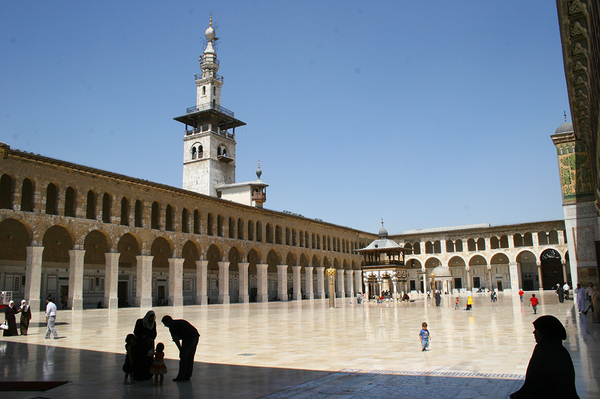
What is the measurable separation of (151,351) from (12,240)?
26044 mm

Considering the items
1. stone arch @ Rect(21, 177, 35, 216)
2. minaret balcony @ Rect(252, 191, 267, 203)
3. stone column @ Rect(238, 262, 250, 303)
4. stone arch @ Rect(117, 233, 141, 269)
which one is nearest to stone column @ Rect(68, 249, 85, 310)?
stone arch @ Rect(21, 177, 35, 216)

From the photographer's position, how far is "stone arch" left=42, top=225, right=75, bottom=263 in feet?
98.5

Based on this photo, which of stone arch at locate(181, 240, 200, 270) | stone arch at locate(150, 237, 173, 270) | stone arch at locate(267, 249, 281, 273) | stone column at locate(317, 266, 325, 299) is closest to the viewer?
stone arch at locate(150, 237, 173, 270)

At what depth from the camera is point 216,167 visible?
5284 cm

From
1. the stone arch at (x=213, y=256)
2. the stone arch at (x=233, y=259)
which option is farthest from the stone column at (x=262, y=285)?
the stone arch at (x=213, y=256)

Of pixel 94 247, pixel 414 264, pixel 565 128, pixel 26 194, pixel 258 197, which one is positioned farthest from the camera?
pixel 414 264

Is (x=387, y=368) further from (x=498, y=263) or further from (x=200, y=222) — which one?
(x=498, y=263)

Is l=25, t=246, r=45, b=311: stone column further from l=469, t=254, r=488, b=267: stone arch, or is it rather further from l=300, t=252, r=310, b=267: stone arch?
l=469, t=254, r=488, b=267: stone arch

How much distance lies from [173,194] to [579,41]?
27.7m

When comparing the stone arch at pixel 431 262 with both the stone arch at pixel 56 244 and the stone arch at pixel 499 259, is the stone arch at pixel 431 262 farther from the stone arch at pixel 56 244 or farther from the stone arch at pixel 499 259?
the stone arch at pixel 56 244

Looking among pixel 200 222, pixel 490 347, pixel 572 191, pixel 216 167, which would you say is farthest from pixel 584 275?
pixel 216 167

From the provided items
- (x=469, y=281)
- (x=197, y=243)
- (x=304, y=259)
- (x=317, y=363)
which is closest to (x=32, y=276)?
(x=197, y=243)

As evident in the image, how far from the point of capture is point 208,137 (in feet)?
172

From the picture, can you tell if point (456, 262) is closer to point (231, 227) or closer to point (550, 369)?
point (231, 227)
